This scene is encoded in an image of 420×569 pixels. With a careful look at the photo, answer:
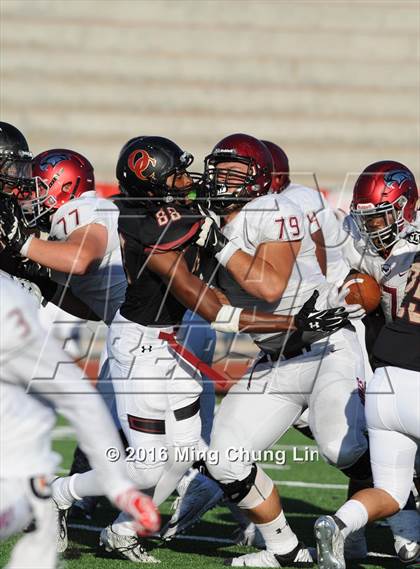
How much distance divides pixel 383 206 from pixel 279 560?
1.56 meters

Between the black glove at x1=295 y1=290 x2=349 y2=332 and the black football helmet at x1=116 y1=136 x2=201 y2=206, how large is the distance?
802 millimetres

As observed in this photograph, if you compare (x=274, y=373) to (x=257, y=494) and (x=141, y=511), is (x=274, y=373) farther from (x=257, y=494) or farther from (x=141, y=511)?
(x=141, y=511)

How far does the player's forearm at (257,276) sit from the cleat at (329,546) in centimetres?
101

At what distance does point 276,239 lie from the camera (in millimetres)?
4332

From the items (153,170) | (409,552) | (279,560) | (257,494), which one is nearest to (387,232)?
(153,170)

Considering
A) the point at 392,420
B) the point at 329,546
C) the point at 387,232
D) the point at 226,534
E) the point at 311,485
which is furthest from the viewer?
the point at 311,485

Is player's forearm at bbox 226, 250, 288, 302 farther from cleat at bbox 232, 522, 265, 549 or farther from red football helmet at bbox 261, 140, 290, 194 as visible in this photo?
red football helmet at bbox 261, 140, 290, 194

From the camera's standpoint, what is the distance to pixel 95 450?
115 inches

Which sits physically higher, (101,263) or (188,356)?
(101,263)

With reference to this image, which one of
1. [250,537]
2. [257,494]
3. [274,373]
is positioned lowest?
[250,537]

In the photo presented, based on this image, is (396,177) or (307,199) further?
(307,199)

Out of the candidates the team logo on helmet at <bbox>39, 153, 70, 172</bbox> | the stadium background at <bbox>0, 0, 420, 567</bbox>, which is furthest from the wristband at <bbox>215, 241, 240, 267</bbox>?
the stadium background at <bbox>0, 0, 420, 567</bbox>

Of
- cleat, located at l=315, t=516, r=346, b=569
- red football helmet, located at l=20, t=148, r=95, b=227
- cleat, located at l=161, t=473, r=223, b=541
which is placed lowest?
cleat, located at l=161, t=473, r=223, b=541

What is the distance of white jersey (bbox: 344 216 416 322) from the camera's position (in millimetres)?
4191
